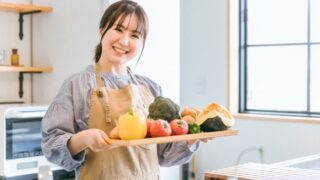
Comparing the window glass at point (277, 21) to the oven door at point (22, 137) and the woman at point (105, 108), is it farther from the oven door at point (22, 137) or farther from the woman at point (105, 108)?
the woman at point (105, 108)

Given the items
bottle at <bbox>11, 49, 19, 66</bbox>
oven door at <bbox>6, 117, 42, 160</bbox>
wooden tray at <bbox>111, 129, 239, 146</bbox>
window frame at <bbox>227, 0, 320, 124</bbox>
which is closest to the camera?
wooden tray at <bbox>111, 129, 239, 146</bbox>

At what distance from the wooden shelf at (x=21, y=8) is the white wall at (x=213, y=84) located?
1395mm

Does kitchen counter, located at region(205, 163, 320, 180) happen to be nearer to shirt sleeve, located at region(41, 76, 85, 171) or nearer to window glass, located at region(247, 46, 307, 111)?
shirt sleeve, located at region(41, 76, 85, 171)

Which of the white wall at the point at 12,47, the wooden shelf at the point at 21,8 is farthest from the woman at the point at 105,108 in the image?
the white wall at the point at 12,47

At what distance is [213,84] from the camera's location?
4176 millimetres

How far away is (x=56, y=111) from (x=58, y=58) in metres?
1.72

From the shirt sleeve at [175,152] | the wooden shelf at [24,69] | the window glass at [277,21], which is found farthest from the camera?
the window glass at [277,21]

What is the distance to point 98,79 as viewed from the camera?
1.73 meters

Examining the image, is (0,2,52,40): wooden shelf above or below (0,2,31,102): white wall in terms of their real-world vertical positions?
above

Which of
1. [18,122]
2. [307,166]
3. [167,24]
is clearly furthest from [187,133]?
[167,24]

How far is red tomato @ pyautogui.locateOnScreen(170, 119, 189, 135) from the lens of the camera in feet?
5.31

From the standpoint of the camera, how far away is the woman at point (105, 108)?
5.24 ft

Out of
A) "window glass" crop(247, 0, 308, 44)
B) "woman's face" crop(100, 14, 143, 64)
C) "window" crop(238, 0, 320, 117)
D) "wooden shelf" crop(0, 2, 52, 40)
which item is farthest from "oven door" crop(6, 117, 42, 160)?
"window glass" crop(247, 0, 308, 44)

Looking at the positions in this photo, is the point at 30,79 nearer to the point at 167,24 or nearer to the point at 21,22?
the point at 21,22
